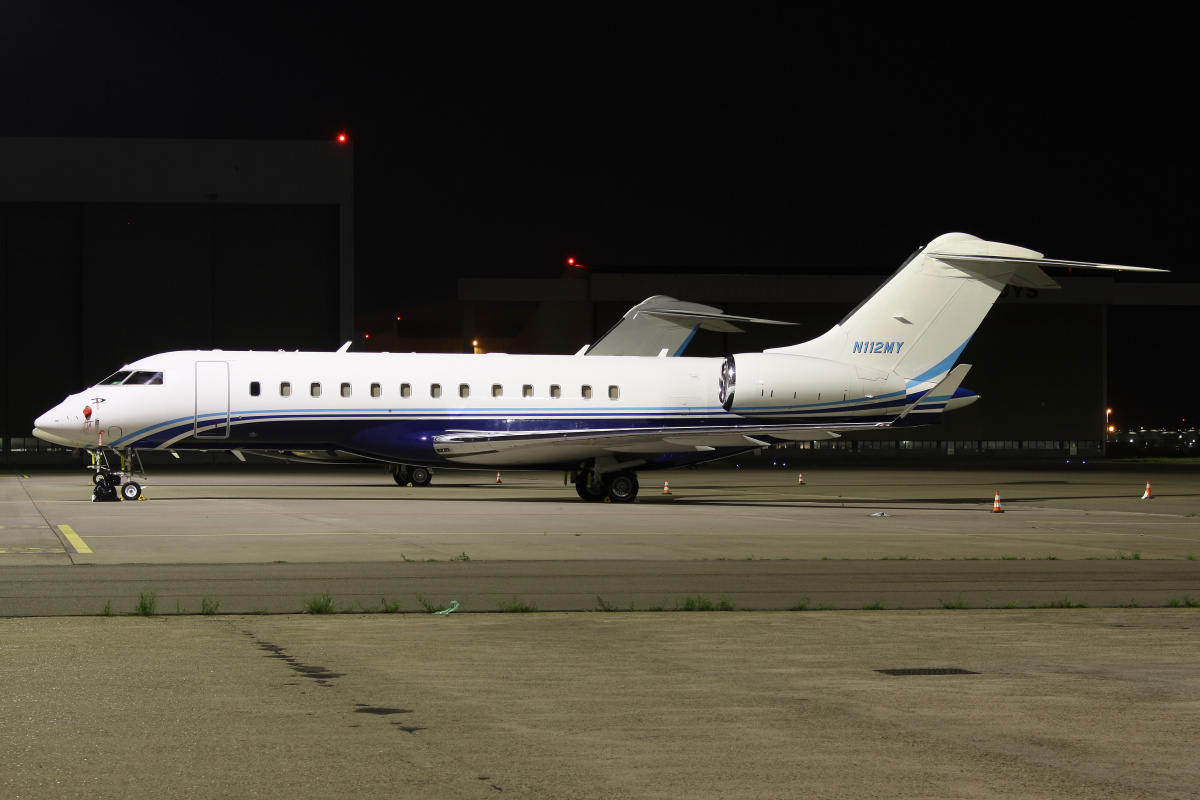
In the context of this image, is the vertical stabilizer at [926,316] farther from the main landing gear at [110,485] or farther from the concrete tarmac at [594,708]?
the concrete tarmac at [594,708]

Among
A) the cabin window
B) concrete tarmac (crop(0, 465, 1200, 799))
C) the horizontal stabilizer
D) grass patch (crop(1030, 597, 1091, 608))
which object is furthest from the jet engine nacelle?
grass patch (crop(1030, 597, 1091, 608))

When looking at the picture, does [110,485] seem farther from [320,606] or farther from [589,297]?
[589,297]

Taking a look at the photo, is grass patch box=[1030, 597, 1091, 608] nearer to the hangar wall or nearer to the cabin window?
the cabin window

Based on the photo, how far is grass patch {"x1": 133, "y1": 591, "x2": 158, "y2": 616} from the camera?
11.1 metres

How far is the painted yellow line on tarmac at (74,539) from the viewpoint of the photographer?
16531 millimetres

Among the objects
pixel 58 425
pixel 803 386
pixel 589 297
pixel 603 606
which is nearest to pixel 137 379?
pixel 58 425

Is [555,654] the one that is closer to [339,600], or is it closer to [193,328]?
[339,600]

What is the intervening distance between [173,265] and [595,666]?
5540 cm

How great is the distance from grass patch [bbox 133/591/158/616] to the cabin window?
17.8m

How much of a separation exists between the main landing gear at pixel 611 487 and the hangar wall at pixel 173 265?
3257 centimetres

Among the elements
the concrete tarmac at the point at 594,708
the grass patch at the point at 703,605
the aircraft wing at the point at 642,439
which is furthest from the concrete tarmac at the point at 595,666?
the aircraft wing at the point at 642,439

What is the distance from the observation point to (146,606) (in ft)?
36.9

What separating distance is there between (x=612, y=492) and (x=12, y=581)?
17485 millimetres

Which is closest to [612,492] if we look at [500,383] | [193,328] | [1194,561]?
[500,383]
